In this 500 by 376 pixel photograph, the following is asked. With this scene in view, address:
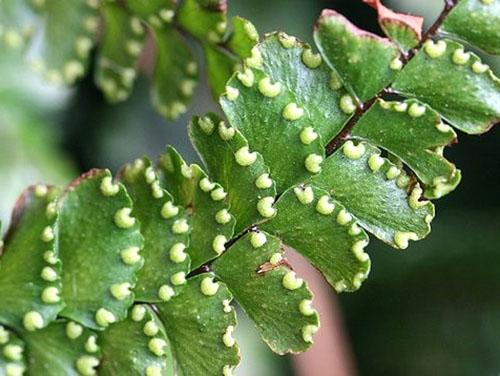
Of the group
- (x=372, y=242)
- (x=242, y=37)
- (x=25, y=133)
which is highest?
(x=242, y=37)

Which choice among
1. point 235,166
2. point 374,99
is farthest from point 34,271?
point 374,99

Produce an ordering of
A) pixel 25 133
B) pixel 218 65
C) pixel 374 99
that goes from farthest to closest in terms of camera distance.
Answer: pixel 25 133 < pixel 218 65 < pixel 374 99

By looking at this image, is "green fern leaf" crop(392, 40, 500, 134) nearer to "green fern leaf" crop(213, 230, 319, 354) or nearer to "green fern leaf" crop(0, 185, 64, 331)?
"green fern leaf" crop(213, 230, 319, 354)

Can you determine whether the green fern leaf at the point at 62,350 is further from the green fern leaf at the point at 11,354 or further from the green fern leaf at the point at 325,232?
the green fern leaf at the point at 325,232

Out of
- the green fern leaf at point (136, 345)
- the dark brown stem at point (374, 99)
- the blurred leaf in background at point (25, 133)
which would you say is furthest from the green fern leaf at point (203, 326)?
the blurred leaf in background at point (25, 133)

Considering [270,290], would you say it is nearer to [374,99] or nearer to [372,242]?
[374,99]

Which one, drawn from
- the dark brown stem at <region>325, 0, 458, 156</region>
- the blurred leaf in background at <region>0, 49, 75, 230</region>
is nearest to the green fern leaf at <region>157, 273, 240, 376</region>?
the dark brown stem at <region>325, 0, 458, 156</region>
